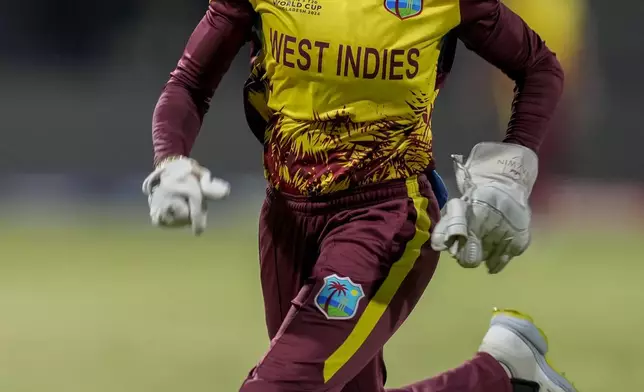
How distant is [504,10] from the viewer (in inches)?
67.7

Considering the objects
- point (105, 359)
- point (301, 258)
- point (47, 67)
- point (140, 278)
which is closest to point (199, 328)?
point (105, 359)

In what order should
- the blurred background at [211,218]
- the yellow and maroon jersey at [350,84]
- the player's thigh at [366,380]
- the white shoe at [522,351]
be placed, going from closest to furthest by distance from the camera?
the yellow and maroon jersey at [350,84], the player's thigh at [366,380], the white shoe at [522,351], the blurred background at [211,218]

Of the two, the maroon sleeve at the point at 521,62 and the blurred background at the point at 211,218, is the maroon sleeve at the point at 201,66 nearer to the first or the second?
the maroon sleeve at the point at 521,62

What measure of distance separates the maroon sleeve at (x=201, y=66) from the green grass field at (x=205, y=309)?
1008mm

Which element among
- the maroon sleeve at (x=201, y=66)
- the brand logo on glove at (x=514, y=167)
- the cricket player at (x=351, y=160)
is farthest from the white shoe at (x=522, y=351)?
the maroon sleeve at (x=201, y=66)

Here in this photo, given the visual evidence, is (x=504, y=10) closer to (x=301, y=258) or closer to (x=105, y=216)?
(x=301, y=258)

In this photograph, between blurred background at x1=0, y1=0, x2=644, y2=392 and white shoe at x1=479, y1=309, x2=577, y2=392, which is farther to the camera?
blurred background at x1=0, y1=0, x2=644, y2=392

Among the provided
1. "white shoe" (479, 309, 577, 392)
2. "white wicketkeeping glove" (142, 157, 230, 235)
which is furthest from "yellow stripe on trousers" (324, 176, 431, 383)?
"white shoe" (479, 309, 577, 392)

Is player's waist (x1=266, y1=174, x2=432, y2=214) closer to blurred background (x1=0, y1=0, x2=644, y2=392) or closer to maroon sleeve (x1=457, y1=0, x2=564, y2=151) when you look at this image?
maroon sleeve (x1=457, y1=0, x2=564, y2=151)

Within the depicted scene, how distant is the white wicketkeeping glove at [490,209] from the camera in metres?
1.57

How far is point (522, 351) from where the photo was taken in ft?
7.27

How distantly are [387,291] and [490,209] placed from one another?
0.74ft

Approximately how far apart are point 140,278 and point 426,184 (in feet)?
7.05

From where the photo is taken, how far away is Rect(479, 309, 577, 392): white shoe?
220cm
